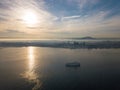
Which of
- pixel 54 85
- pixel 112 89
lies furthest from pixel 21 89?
pixel 112 89

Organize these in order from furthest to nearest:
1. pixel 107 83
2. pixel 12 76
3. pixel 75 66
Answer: pixel 75 66 → pixel 12 76 → pixel 107 83

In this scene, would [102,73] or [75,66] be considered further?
[75,66]

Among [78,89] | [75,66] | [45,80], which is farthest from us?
[75,66]

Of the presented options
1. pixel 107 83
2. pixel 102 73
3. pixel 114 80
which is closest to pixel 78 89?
pixel 107 83

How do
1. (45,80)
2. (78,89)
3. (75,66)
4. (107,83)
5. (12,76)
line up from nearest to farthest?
(78,89) < (107,83) < (45,80) < (12,76) < (75,66)

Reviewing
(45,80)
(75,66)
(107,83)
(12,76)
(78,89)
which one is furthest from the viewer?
(75,66)

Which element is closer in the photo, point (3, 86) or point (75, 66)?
point (3, 86)

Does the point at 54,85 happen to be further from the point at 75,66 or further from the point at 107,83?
the point at 75,66

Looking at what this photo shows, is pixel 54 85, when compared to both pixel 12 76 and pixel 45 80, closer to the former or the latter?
pixel 45 80
